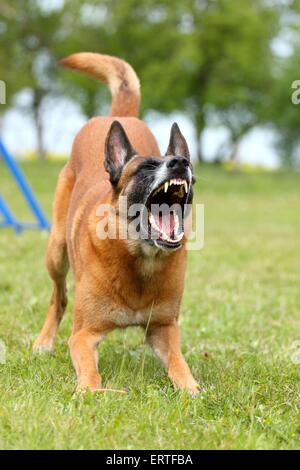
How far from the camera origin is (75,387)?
3838 mm

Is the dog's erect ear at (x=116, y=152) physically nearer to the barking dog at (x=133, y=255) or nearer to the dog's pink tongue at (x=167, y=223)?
the barking dog at (x=133, y=255)

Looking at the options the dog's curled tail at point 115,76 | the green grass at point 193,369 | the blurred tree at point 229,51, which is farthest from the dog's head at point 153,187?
the blurred tree at point 229,51

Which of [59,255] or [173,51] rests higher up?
[59,255]

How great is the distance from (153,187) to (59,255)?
1.60 meters

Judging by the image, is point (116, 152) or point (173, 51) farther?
point (173, 51)

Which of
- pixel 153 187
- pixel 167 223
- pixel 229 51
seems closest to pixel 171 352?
pixel 167 223

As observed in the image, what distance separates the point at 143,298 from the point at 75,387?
0.62m

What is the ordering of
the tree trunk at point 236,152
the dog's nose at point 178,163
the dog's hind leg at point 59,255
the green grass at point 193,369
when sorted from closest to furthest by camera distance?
the green grass at point 193,369, the dog's nose at point 178,163, the dog's hind leg at point 59,255, the tree trunk at point 236,152

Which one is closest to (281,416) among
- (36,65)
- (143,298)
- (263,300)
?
(143,298)

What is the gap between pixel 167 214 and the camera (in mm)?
3971

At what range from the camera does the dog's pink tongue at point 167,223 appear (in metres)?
3.96

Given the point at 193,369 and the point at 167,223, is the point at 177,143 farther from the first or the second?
the point at 193,369

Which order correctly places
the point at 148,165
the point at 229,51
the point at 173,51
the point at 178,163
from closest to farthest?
the point at 178,163 → the point at 148,165 → the point at 229,51 → the point at 173,51
